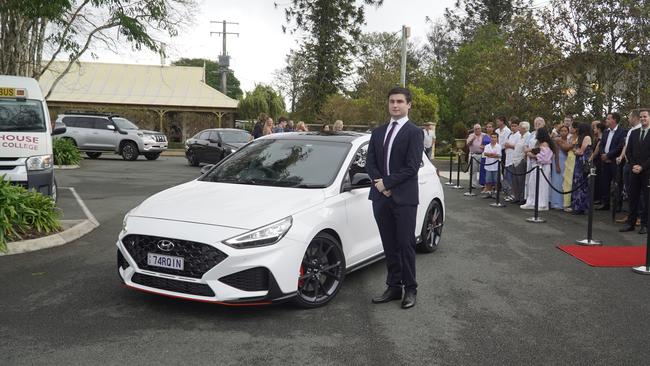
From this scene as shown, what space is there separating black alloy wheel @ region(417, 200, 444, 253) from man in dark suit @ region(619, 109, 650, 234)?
12.7 feet

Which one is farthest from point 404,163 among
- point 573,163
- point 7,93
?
point 573,163

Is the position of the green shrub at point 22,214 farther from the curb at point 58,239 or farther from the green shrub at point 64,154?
the green shrub at point 64,154

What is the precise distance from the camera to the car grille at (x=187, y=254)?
4863mm

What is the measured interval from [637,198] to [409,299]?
644cm

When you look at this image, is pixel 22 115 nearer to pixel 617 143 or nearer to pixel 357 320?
pixel 357 320

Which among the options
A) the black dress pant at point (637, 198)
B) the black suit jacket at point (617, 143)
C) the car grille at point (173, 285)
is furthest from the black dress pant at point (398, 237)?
the black suit jacket at point (617, 143)

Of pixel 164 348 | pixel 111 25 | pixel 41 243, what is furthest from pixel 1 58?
pixel 164 348

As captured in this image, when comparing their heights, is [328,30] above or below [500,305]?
above

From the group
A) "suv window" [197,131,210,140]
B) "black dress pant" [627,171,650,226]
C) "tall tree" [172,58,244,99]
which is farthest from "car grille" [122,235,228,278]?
"tall tree" [172,58,244,99]

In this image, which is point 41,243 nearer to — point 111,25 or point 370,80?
point 111,25

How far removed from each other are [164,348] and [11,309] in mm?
1826

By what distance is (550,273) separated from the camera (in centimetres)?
707

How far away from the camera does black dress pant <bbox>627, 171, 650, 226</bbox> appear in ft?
33.0

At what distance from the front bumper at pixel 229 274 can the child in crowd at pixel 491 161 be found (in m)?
10.3
